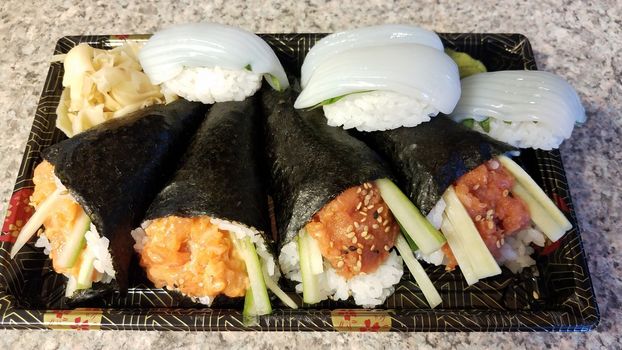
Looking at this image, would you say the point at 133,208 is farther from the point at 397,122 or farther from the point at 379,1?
the point at 379,1

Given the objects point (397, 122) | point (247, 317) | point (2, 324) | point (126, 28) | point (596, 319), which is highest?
point (126, 28)

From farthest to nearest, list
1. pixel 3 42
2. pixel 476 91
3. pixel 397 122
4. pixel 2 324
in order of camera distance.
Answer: pixel 3 42 → pixel 476 91 → pixel 397 122 → pixel 2 324

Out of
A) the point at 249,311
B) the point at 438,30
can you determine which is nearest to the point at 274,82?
the point at 249,311

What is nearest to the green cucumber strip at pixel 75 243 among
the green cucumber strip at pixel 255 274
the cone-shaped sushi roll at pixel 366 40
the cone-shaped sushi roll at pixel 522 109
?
the green cucumber strip at pixel 255 274

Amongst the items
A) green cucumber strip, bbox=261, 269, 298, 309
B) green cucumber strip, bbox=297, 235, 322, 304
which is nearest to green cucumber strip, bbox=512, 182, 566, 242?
green cucumber strip, bbox=297, 235, 322, 304

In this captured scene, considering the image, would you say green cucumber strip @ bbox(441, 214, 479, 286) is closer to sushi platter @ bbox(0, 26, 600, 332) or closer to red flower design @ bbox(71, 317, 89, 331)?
sushi platter @ bbox(0, 26, 600, 332)

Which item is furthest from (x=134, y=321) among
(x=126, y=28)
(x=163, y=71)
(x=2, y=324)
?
(x=126, y=28)

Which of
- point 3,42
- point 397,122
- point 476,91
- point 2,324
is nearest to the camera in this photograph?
point 2,324
